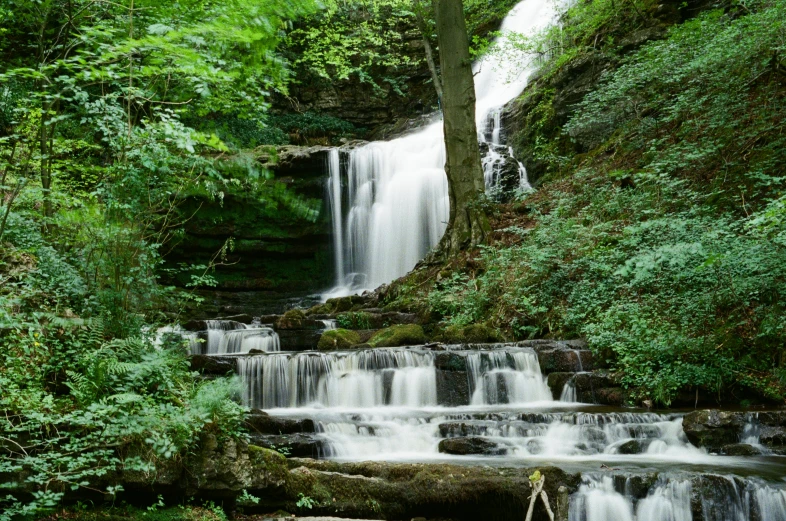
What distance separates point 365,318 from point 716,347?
257 inches

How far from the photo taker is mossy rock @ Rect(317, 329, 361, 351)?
11.1 m

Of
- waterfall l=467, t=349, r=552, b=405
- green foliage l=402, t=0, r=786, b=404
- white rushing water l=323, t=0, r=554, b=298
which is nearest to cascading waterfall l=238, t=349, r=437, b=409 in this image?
waterfall l=467, t=349, r=552, b=405

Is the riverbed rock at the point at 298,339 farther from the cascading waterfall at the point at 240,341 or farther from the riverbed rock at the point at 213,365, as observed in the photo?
the riverbed rock at the point at 213,365

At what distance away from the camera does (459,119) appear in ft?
46.2

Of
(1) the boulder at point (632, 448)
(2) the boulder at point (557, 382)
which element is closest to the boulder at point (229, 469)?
(1) the boulder at point (632, 448)

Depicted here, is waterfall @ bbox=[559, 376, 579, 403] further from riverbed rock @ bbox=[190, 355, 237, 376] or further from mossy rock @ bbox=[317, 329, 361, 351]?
riverbed rock @ bbox=[190, 355, 237, 376]

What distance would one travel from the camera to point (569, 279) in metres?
11.1

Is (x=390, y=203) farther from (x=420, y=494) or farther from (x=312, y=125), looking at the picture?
(x=420, y=494)

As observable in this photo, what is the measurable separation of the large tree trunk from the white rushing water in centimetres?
322

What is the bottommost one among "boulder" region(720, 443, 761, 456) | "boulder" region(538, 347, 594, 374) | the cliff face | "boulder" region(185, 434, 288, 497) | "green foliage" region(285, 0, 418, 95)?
"boulder" region(720, 443, 761, 456)

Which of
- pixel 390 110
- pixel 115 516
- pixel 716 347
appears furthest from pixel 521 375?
pixel 390 110

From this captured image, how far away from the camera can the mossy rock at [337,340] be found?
11.1 m

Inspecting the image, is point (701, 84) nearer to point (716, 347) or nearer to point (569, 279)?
point (569, 279)

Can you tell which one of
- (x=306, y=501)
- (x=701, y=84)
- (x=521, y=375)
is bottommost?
(x=306, y=501)
